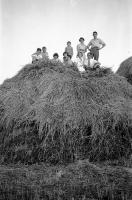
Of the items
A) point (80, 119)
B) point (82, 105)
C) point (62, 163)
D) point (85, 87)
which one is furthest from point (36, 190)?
point (85, 87)

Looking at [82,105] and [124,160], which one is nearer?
[124,160]

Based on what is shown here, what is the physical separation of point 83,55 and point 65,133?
5.92 meters

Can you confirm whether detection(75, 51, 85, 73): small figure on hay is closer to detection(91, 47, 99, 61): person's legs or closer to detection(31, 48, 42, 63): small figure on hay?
detection(91, 47, 99, 61): person's legs

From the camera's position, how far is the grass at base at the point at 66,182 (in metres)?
7.03

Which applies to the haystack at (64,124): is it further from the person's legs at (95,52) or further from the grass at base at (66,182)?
the person's legs at (95,52)

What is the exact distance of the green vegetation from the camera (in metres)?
8.32

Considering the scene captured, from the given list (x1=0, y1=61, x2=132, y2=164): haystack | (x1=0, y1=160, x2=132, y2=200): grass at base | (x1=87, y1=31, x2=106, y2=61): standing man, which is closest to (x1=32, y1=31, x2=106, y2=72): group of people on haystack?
(x1=87, y1=31, x2=106, y2=61): standing man

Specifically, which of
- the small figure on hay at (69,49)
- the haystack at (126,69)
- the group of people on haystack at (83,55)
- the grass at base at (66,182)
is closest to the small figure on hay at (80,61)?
the group of people on haystack at (83,55)

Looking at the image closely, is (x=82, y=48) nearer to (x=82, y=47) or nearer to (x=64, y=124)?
(x=82, y=47)

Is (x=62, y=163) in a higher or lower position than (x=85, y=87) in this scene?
lower

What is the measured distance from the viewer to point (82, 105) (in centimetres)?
1166

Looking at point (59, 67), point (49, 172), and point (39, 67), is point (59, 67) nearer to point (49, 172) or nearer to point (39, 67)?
point (39, 67)

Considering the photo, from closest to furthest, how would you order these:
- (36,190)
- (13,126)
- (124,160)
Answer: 1. (36,190)
2. (124,160)
3. (13,126)

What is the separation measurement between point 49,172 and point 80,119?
2305 mm
